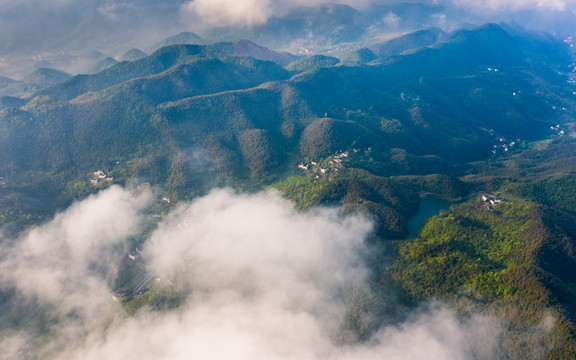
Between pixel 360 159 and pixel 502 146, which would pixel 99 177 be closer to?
pixel 360 159

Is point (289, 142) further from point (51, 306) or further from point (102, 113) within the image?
point (51, 306)

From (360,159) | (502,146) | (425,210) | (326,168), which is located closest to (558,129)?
(502,146)

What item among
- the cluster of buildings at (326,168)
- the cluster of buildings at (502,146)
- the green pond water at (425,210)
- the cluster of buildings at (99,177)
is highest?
the cluster of buildings at (99,177)

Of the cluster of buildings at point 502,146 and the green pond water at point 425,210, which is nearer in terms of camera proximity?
the green pond water at point 425,210

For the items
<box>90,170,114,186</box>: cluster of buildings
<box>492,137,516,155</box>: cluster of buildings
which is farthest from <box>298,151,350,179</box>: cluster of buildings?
<box>492,137,516,155</box>: cluster of buildings

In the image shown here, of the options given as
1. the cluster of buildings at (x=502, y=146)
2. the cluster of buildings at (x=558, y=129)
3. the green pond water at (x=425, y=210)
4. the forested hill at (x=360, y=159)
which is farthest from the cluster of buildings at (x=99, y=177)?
the cluster of buildings at (x=558, y=129)

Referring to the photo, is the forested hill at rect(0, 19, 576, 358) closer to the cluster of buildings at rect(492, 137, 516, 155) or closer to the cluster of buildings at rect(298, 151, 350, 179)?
the cluster of buildings at rect(298, 151, 350, 179)

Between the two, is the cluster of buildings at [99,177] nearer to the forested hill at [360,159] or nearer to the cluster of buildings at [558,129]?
the forested hill at [360,159]

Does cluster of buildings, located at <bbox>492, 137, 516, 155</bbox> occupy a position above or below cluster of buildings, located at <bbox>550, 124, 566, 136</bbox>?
above
